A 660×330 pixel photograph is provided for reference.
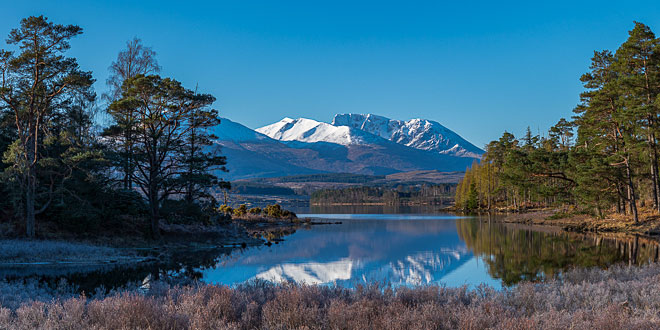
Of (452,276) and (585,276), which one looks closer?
(585,276)

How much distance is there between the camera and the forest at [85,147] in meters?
26.7

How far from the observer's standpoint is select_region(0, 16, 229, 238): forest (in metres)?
26.7

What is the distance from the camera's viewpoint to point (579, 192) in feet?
138

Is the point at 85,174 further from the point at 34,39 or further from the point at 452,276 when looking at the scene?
the point at 452,276

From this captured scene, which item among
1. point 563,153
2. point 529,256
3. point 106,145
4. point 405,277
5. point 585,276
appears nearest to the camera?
point 585,276

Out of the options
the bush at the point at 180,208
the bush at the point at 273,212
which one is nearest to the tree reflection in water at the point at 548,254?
the bush at the point at 180,208

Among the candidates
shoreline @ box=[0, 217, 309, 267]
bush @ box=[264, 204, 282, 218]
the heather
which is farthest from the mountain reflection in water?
bush @ box=[264, 204, 282, 218]

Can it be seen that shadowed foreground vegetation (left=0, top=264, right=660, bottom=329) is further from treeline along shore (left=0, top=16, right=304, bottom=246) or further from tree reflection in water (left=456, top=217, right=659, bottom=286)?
treeline along shore (left=0, top=16, right=304, bottom=246)

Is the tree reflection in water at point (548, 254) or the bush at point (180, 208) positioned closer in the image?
the tree reflection in water at point (548, 254)

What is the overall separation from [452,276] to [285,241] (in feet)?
69.5

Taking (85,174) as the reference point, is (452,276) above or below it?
below

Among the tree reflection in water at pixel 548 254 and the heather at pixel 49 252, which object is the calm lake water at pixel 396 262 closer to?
the tree reflection in water at pixel 548 254

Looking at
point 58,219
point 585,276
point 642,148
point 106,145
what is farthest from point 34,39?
point 642,148

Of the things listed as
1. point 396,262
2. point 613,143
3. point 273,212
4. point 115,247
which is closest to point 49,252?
point 115,247
